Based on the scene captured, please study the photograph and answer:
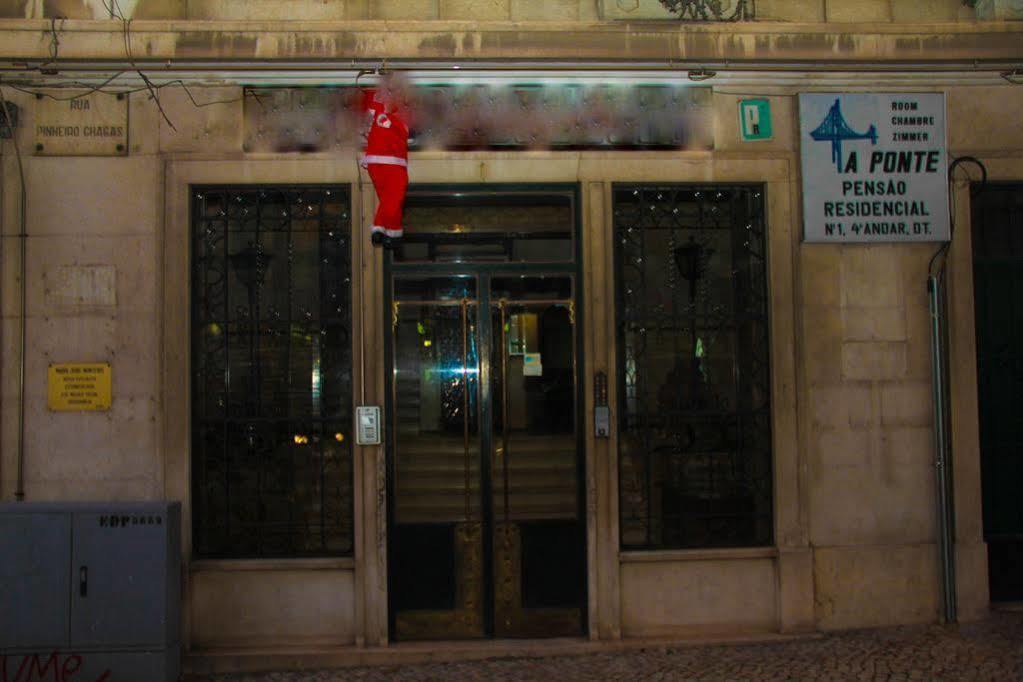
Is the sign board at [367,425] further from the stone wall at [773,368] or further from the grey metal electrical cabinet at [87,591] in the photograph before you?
the grey metal electrical cabinet at [87,591]

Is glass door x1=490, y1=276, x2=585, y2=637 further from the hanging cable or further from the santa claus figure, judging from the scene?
the hanging cable

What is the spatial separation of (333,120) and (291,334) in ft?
5.02

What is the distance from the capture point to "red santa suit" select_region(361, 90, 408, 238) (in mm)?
6488

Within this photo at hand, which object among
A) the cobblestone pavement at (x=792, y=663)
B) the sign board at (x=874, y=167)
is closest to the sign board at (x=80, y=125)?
the cobblestone pavement at (x=792, y=663)

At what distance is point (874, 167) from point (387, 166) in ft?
11.5

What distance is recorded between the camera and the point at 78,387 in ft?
23.0

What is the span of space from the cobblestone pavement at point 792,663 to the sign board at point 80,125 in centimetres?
367

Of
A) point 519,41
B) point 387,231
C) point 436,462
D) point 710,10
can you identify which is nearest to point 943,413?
point 710,10

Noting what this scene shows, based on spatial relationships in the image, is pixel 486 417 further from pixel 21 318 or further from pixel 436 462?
pixel 21 318

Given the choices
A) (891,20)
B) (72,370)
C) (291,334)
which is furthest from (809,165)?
(72,370)

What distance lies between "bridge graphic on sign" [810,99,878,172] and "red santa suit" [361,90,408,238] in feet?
9.75

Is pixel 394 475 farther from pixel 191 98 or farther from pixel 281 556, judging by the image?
pixel 191 98

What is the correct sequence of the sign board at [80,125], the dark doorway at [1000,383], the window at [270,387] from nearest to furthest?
the sign board at [80,125], the window at [270,387], the dark doorway at [1000,383]

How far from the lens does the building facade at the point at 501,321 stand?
23.1ft
